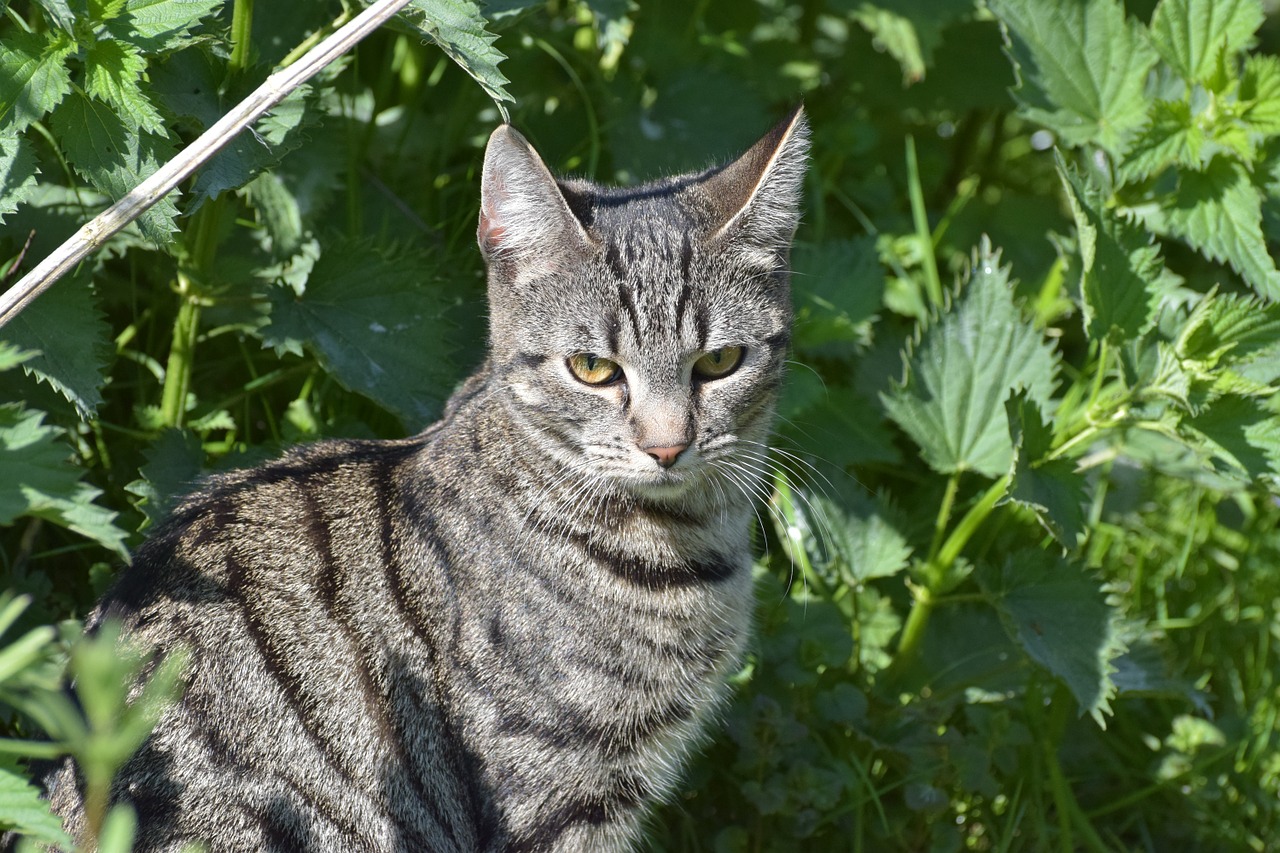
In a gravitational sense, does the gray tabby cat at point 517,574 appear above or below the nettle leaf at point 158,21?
below

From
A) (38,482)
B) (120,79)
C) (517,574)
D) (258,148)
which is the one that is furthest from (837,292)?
(38,482)

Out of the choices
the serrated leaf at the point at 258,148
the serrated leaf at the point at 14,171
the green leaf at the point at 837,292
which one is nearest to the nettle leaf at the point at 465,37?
the serrated leaf at the point at 258,148

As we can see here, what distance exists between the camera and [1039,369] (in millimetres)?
2871

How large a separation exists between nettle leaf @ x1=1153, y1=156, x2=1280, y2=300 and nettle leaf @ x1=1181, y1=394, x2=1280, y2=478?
0.94 feet

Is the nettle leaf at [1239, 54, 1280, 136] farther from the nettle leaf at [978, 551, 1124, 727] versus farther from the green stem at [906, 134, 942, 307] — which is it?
the nettle leaf at [978, 551, 1124, 727]

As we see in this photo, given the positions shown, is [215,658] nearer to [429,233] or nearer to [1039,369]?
[429,233]

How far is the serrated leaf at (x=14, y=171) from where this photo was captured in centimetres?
216

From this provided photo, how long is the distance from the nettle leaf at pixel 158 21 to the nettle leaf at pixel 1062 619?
78.4 inches

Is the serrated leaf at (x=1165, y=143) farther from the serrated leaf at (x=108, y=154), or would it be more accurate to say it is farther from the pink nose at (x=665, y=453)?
the serrated leaf at (x=108, y=154)

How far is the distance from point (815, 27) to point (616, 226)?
2.11 metres

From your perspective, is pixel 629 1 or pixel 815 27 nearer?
pixel 629 1

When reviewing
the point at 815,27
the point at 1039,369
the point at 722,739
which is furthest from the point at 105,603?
the point at 815,27

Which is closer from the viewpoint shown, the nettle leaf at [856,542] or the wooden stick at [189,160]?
the wooden stick at [189,160]

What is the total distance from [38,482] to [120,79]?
0.78 meters
